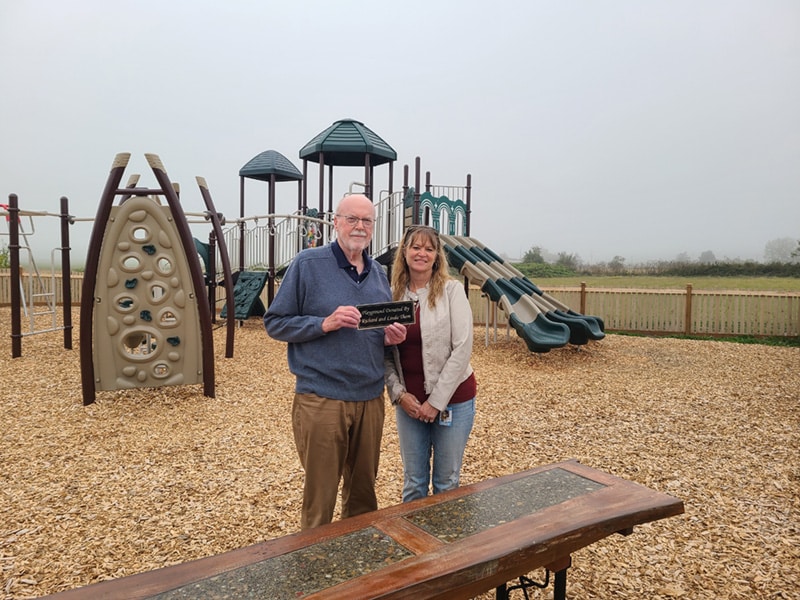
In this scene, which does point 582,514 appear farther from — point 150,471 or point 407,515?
point 150,471

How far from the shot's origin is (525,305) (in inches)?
344

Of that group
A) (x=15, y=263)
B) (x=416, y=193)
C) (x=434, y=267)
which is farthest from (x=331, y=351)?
(x=416, y=193)

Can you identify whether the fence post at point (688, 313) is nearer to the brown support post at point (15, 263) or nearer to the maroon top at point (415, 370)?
the maroon top at point (415, 370)

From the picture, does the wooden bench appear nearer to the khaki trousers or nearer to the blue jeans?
the blue jeans

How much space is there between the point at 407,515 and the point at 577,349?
25.6ft

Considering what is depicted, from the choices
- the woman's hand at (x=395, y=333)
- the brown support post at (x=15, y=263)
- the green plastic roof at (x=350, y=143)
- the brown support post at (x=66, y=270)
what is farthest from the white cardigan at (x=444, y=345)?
the green plastic roof at (x=350, y=143)

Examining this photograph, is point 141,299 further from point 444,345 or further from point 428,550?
point 428,550

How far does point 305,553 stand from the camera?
170 centimetres

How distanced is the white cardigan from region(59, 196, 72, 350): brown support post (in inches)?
291

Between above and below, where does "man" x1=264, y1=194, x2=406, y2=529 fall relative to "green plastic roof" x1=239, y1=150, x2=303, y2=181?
below

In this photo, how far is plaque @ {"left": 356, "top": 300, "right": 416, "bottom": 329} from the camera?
2059 millimetres

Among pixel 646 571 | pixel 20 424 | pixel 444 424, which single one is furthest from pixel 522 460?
pixel 20 424

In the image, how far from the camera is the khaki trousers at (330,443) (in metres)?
2.16

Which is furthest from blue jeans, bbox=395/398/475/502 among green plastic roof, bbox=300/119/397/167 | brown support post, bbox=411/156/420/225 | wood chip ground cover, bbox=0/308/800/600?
green plastic roof, bbox=300/119/397/167
